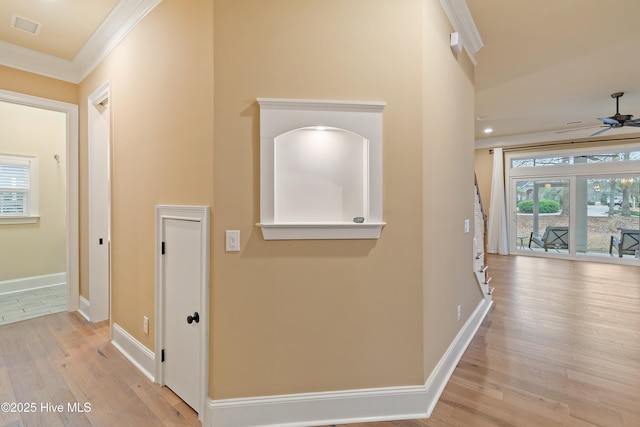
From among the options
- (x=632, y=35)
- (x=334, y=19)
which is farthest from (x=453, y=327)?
(x=632, y=35)

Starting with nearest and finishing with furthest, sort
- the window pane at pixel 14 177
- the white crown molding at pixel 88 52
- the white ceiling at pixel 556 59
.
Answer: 1. the white crown molding at pixel 88 52
2. the white ceiling at pixel 556 59
3. the window pane at pixel 14 177

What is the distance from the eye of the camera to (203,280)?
6.07ft

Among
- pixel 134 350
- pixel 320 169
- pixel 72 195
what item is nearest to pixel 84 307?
pixel 72 195

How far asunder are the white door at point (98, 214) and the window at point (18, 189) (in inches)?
88.0

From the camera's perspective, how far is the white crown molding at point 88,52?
2.48 m

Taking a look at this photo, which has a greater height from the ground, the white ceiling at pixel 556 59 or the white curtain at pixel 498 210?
the white ceiling at pixel 556 59

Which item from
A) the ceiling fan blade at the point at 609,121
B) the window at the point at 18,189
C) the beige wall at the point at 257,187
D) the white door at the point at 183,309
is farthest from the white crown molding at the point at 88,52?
the ceiling fan blade at the point at 609,121

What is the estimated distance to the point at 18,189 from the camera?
4617mm

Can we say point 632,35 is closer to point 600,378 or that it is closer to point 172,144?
point 600,378

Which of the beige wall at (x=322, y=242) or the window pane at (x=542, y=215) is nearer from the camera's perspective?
the beige wall at (x=322, y=242)

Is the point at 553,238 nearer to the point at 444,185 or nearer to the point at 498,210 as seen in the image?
the point at 498,210

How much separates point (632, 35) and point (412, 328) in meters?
3.67

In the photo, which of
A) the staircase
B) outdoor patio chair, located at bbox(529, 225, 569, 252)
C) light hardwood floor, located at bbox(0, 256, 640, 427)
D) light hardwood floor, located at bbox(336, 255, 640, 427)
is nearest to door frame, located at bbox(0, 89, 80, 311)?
light hardwood floor, located at bbox(0, 256, 640, 427)

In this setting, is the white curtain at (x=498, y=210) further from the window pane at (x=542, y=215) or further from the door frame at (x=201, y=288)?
the door frame at (x=201, y=288)
